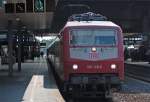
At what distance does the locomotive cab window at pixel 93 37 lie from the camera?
2356 cm

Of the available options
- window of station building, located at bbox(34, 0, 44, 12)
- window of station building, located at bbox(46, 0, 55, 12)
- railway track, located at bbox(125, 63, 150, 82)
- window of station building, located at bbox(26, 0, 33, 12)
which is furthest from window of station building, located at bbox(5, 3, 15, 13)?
railway track, located at bbox(125, 63, 150, 82)

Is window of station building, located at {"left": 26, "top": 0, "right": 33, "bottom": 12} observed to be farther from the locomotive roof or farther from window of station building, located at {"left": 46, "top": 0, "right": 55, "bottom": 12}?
the locomotive roof

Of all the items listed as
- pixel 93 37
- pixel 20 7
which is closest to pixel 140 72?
pixel 20 7

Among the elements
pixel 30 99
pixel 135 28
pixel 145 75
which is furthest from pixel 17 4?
pixel 135 28

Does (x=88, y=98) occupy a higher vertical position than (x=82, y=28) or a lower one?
lower

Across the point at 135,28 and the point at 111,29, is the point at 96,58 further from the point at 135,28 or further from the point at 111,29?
the point at 135,28

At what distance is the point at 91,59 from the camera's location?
2316cm

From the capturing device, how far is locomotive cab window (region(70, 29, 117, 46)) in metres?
23.6

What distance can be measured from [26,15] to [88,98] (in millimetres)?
17489

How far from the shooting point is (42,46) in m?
121

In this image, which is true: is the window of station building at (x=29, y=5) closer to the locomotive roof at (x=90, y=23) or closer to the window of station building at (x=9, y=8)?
the window of station building at (x=9, y=8)

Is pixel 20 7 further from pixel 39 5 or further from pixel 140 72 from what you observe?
pixel 140 72

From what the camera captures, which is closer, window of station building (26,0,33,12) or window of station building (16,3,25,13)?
window of station building (16,3,25,13)

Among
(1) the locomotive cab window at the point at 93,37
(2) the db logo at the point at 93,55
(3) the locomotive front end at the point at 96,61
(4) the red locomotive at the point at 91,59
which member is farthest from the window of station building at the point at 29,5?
(2) the db logo at the point at 93,55
